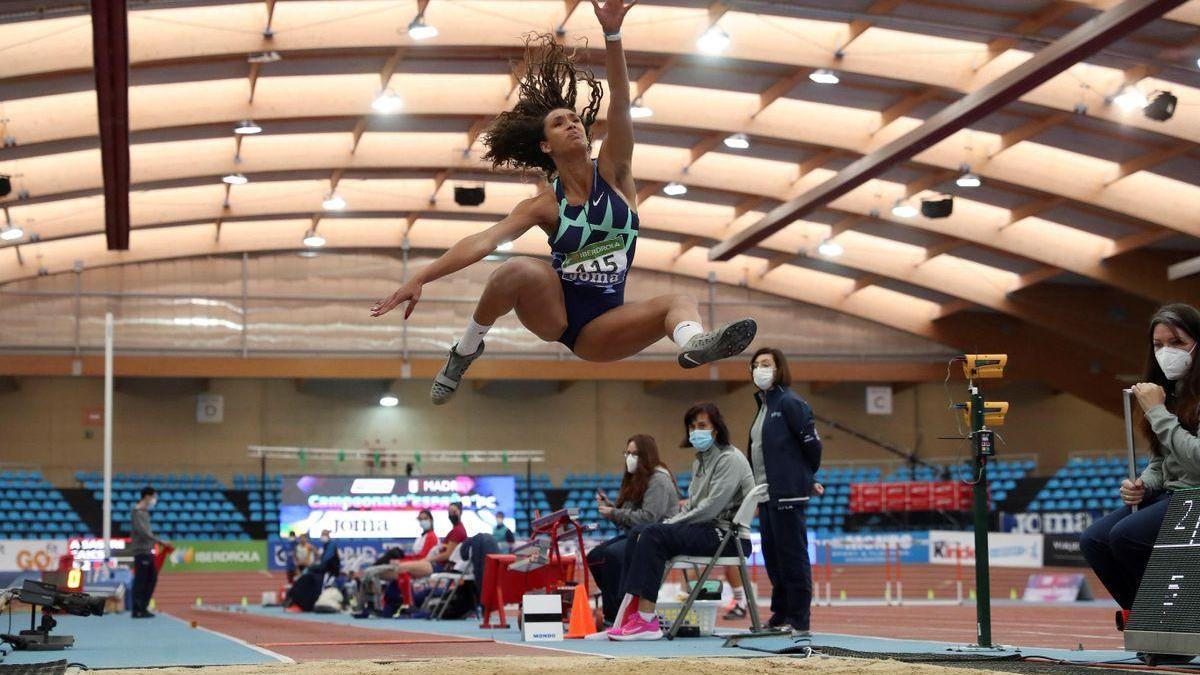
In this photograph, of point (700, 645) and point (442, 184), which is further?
point (442, 184)

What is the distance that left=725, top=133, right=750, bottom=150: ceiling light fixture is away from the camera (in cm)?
1825

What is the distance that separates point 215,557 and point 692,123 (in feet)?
36.7

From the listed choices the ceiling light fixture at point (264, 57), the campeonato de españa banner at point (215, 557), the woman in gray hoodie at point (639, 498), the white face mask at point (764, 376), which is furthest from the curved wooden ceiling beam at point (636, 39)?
the campeonato de españa banner at point (215, 557)

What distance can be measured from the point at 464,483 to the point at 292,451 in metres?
3.98

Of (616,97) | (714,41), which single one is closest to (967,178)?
(714,41)

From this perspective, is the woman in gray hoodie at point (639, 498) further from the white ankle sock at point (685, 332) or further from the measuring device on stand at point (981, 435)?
the white ankle sock at point (685, 332)

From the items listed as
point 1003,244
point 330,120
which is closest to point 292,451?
point 330,120

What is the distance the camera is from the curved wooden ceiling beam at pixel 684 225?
22.3 meters

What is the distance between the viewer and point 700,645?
7082 mm

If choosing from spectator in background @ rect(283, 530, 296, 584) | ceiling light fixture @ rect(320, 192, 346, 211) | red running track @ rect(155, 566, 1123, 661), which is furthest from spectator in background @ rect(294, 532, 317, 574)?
ceiling light fixture @ rect(320, 192, 346, 211)

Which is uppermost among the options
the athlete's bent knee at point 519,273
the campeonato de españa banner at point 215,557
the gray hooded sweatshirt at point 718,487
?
the athlete's bent knee at point 519,273

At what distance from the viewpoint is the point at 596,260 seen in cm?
476

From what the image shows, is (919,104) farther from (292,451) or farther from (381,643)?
(292,451)

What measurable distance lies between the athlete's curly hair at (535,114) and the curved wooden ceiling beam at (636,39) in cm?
1027
